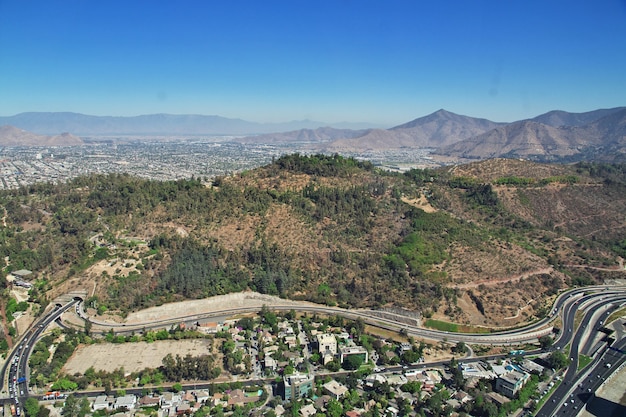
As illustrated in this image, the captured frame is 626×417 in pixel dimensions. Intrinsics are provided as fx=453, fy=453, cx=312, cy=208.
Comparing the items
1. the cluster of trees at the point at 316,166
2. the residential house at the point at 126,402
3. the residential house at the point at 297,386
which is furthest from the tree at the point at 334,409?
the cluster of trees at the point at 316,166

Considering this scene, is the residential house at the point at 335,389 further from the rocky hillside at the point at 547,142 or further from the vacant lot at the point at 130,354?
the rocky hillside at the point at 547,142

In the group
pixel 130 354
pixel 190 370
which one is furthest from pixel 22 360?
pixel 190 370

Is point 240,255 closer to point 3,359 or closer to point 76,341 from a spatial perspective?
point 76,341

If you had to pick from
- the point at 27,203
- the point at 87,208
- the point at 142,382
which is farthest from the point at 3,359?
the point at 27,203

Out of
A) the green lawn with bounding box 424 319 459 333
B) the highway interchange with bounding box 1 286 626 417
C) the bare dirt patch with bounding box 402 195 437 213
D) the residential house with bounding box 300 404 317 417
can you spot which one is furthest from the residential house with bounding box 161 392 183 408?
the bare dirt patch with bounding box 402 195 437 213

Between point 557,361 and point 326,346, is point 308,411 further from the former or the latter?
point 557,361

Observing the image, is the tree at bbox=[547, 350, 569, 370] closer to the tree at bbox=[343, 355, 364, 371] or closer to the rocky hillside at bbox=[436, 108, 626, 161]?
the tree at bbox=[343, 355, 364, 371]
